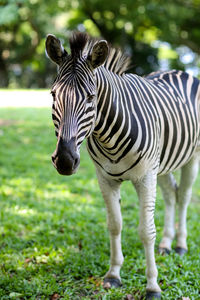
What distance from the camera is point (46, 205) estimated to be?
5508mm

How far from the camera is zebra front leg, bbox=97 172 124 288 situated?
129 inches

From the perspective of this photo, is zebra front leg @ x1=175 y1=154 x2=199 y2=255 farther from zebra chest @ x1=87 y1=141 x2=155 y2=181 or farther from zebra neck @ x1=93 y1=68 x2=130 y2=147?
zebra neck @ x1=93 y1=68 x2=130 y2=147

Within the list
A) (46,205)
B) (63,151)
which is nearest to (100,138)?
(63,151)

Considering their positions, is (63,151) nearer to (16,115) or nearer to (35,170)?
(35,170)

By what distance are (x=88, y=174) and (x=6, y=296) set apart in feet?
13.9

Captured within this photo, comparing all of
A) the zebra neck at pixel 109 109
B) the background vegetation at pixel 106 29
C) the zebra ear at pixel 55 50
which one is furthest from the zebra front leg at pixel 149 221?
the background vegetation at pixel 106 29

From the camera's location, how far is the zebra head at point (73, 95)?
87.7 inches

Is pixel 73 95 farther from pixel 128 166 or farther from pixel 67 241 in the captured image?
pixel 67 241

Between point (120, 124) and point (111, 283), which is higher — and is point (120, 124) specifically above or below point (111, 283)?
above

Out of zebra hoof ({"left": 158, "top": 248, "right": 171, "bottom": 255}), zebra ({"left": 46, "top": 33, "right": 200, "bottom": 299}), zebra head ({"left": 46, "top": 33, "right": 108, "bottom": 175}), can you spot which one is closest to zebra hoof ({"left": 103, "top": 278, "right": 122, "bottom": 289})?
zebra ({"left": 46, "top": 33, "right": 200, "bottom": 299})

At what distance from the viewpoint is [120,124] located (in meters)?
2.78

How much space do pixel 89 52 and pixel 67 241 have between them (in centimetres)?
276

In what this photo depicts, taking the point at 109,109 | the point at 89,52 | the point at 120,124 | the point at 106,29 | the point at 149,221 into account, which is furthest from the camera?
the point at 106,29

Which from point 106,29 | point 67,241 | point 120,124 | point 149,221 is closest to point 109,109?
point 120,124
